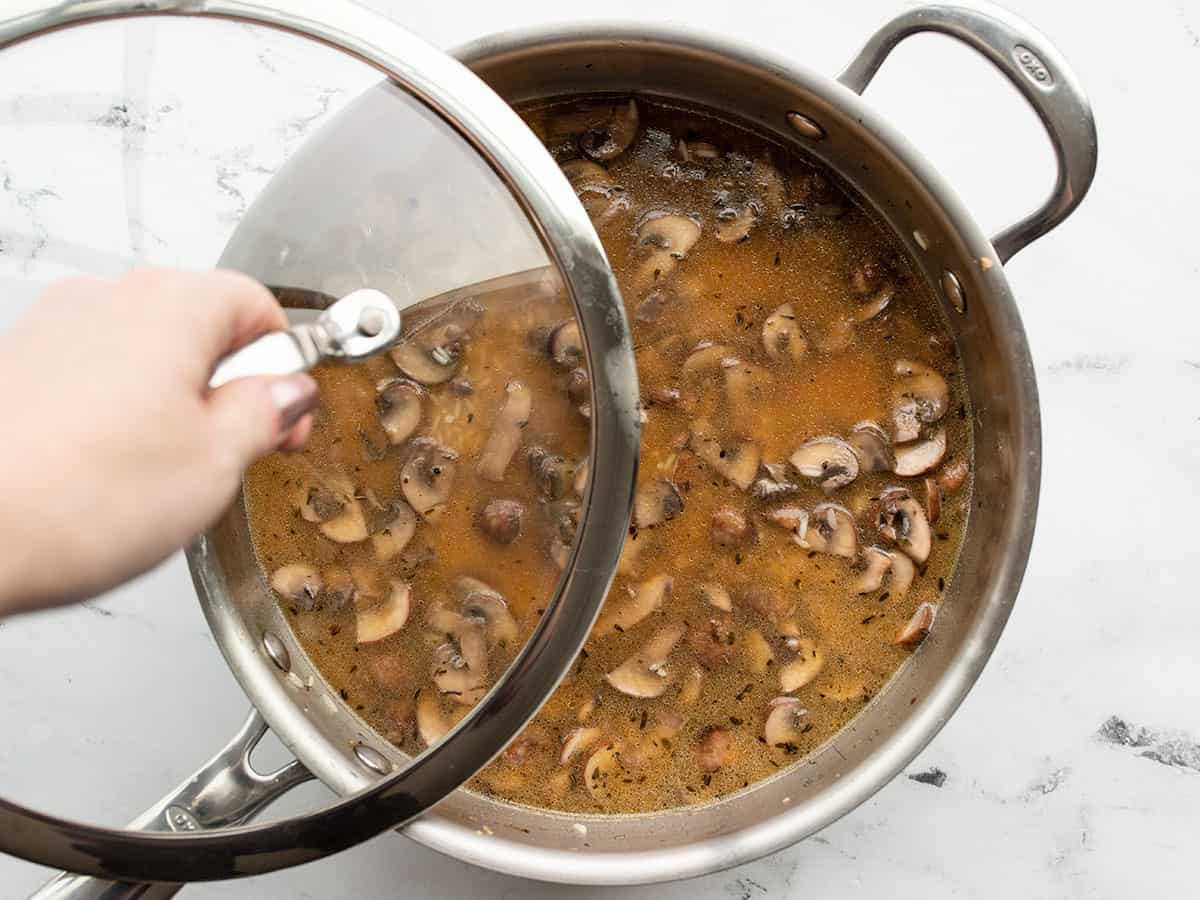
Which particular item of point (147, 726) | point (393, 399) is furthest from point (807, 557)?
point (147, 726)

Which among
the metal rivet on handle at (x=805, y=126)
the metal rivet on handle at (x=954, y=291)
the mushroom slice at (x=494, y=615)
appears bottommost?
the mushroom slice at (x=494, y=615)

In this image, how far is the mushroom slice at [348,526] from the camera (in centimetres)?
108

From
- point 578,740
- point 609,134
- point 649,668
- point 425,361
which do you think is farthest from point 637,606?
point 609,134

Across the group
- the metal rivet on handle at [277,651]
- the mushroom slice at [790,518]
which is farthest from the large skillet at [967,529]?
the mushroom slice at [790,518]

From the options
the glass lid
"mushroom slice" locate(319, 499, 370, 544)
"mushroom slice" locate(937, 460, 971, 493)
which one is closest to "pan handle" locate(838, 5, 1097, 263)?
"mushroom slice" locate(937, 460, 971, 493)

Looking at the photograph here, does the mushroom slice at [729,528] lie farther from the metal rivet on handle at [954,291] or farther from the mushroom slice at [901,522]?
the metal rivet on handle at [954,291]

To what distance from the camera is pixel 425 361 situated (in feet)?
3.31

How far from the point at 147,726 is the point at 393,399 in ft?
2.67

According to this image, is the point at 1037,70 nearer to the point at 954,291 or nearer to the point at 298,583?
the point at 954,291

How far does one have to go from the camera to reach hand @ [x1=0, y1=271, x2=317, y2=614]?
71 cm

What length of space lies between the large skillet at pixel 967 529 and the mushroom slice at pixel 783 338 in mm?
Result: 193

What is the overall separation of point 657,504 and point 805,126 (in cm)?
51

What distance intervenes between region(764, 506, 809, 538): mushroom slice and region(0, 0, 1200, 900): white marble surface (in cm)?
38

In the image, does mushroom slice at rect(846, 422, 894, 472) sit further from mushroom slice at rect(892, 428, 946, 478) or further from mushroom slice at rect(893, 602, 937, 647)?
mushroom slice at rect(893, 602, 937, 647)
